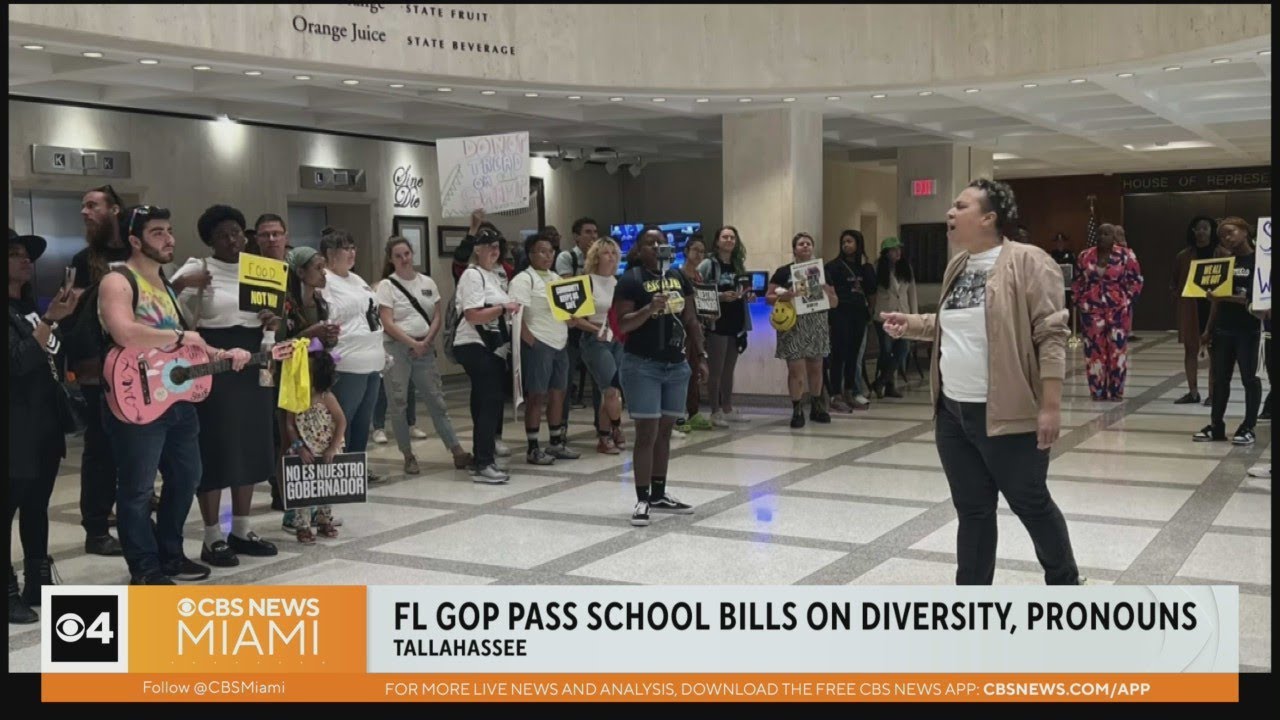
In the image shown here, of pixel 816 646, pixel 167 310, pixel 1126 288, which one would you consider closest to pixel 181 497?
pixel 167 310

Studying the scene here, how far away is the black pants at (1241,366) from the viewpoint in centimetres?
809

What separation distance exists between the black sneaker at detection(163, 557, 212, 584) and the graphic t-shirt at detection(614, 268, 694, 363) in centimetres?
228

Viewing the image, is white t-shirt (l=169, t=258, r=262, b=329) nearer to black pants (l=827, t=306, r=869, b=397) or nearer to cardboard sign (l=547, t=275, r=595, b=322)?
cardboard sign (l=547, t=275, r=595, b=322)

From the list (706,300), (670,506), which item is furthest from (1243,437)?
(670,506)

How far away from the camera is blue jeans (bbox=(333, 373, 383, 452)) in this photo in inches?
246

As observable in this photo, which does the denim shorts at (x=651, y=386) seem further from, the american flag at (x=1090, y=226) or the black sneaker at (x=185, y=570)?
the american flag at (x=1090, y=226)

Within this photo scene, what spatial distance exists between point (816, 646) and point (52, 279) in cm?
942

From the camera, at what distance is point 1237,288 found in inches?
311

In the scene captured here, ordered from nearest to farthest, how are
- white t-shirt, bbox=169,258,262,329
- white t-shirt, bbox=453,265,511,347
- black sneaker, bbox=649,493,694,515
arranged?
white t-shirt, bbox=169,258,262,329 → black sneaker, bbox=649,493,694,515 → white t-shirt, bbox=453,265,511,347

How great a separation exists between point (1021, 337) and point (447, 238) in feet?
37.5

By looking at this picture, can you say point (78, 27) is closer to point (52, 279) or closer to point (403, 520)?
point (403, 520)

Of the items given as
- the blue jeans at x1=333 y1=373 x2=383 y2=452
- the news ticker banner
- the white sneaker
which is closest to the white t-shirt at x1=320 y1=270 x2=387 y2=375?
the blue jeans at x1=333 y1=373 x2=383 y2=452

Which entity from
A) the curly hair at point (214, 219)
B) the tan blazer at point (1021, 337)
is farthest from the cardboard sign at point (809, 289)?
the tan blazer at point (1021, 337)

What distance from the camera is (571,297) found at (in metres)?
7.61
